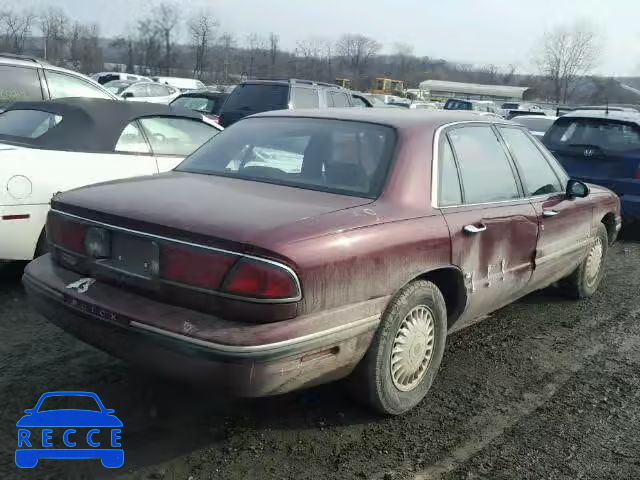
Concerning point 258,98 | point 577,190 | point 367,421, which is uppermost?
point 258,98

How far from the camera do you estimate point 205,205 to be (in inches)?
118

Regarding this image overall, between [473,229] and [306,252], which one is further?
[473,229]

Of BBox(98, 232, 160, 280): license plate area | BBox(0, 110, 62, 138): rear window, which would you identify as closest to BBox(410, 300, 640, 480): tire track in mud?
BBox(98, 232, 160, 280): license plate area

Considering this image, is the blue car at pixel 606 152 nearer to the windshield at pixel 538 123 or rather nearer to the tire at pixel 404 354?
the windshield at pixel 538 123

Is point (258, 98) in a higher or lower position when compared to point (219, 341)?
higher

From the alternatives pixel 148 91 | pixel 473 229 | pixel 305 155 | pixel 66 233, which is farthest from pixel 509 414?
pixel 148 91

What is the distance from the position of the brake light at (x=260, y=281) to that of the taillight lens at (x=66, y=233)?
985 millimetres

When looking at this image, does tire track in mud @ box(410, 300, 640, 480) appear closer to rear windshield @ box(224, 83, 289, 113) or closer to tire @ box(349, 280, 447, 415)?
tire @ box(349, 280, 447, 415)

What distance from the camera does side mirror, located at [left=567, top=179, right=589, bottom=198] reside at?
4.80 metres

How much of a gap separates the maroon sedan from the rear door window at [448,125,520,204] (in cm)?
1

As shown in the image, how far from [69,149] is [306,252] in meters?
3.04

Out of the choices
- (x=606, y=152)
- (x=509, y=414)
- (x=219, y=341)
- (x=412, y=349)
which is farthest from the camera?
(x=606, y=152)

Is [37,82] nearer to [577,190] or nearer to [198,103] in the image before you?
[577,190]

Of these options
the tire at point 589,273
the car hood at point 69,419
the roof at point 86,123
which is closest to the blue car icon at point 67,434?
the car hood at point 69,419
